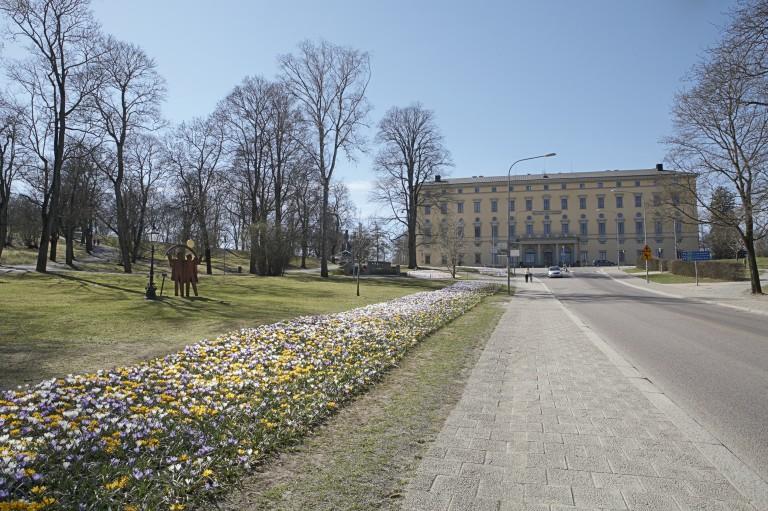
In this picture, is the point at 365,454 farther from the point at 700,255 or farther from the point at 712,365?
the point at 700,255

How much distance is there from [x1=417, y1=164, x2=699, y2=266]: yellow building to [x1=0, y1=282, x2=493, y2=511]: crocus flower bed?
92.1 m

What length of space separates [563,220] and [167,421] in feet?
369

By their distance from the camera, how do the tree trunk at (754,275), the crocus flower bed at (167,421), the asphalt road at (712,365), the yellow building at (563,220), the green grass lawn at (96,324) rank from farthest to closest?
1. the yellow building at (563,220)
2. the tree trunk at (754,275)
3. the green grass lawn at (96,324)
4. the asphalt road at (712,365)
5. the crocus flower bed at (167,421)

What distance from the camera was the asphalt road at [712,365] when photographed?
18.0 ft

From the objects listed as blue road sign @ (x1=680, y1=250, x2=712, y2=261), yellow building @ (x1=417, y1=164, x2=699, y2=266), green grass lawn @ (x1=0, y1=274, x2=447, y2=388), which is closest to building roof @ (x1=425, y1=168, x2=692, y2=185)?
yellow building @ (x1=417, y1=164, x2=699, y2=266)

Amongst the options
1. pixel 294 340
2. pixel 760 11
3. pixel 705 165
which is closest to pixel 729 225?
pixel 705 165

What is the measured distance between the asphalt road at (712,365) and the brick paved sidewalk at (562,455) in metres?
0.56

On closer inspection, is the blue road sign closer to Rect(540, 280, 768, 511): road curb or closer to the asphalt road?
the asphalt road

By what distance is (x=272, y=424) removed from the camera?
205 inches

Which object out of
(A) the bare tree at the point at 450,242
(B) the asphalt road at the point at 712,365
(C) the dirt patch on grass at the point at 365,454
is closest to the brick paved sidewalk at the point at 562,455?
(C) the dirt patch on grass at the point at 365,454

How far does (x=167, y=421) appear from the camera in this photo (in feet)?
17.1

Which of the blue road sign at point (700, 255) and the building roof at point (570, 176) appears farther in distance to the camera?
the building roof at point (570, 176)

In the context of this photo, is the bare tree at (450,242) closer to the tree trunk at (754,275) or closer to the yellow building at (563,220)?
the tree trunk at (754,275)

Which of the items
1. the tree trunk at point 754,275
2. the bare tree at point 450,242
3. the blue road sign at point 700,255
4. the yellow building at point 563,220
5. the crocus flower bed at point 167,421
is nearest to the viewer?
the crocus flower bed at point 167,421
